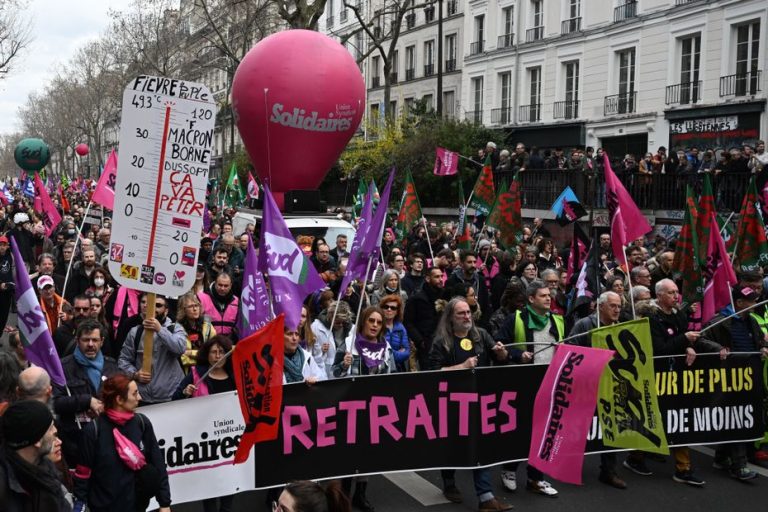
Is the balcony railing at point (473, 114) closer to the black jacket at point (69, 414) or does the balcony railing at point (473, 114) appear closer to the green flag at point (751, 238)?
the green flag at point (751, 238)

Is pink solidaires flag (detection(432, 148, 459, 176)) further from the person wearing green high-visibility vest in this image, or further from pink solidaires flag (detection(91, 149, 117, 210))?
the person wearing green high-visibility vest

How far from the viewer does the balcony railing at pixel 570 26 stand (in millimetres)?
32594

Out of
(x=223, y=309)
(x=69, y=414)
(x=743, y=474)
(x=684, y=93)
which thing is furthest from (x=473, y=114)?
(x=69, y=414)

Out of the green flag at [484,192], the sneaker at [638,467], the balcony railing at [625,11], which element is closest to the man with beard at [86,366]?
the sneaker at [638,467]

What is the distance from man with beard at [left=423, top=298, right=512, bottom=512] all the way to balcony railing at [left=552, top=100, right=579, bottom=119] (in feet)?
88.5

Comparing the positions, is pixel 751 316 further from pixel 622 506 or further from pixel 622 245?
pixel 622 506

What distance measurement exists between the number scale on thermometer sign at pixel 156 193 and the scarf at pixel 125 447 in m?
1.00

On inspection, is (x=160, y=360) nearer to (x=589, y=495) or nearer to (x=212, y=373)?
(x=212, y=373)

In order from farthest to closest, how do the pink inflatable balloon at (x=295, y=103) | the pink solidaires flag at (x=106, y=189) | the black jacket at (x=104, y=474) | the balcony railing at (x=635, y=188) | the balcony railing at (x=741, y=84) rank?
the balcony railing at (x=741, y=84), the balcony railing at (x=635, y=188), the pink inflatable balloon at (x=295, y=103), the pink solidaires flag at (x=106, y=189), the black jacket at (x=104, y=474)

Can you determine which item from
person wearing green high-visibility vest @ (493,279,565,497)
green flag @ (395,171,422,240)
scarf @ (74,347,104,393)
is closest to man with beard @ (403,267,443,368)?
person wearing green high-visibility vest @ (493,279,565,497)

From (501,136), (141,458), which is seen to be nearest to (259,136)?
(141,458)

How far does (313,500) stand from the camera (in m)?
3.14

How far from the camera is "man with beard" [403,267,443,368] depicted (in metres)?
9.03

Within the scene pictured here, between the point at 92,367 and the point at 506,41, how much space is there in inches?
1300
